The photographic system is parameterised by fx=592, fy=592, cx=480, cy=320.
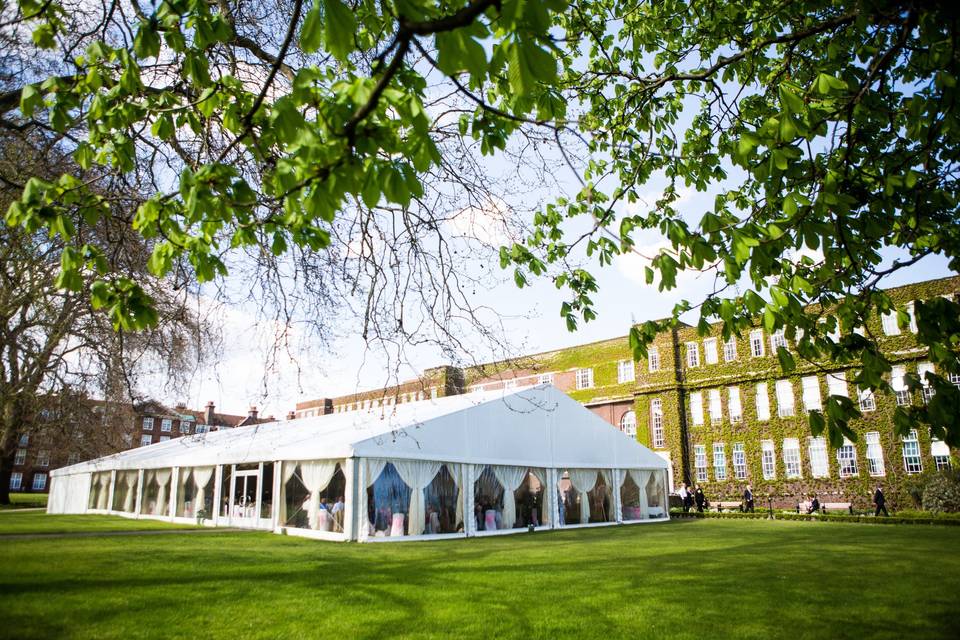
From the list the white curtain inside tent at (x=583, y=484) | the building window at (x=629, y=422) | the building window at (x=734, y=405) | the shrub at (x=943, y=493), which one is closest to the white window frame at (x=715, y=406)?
the building window at (x=734, y=405)

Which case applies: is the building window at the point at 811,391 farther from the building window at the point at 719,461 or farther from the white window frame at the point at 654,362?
the white window frame at the point at 654,362

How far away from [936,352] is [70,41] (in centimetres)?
752

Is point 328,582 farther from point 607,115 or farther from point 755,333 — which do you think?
point 755,333

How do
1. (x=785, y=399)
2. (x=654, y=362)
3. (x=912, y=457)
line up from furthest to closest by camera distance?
(x=654, y=362) → (x=785, y=399) → (x=912, y=457)

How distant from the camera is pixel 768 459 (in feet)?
103

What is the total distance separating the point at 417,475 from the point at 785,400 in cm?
2354

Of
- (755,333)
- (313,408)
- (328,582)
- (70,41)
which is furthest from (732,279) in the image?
(313,408)

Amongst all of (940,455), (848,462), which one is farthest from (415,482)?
(940,455)

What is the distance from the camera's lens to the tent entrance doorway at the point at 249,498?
56.8 feet

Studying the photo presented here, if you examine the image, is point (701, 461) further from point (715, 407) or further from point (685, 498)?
point (685, 498)

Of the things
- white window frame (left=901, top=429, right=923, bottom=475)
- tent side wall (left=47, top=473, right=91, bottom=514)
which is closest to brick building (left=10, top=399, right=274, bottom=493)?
tent side wall (left=47, top=473, right=91, bottom=514)

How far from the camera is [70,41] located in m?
5.48

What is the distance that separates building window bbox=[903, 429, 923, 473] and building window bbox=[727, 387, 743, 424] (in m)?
7.50

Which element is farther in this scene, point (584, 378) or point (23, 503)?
point (584, 378)
